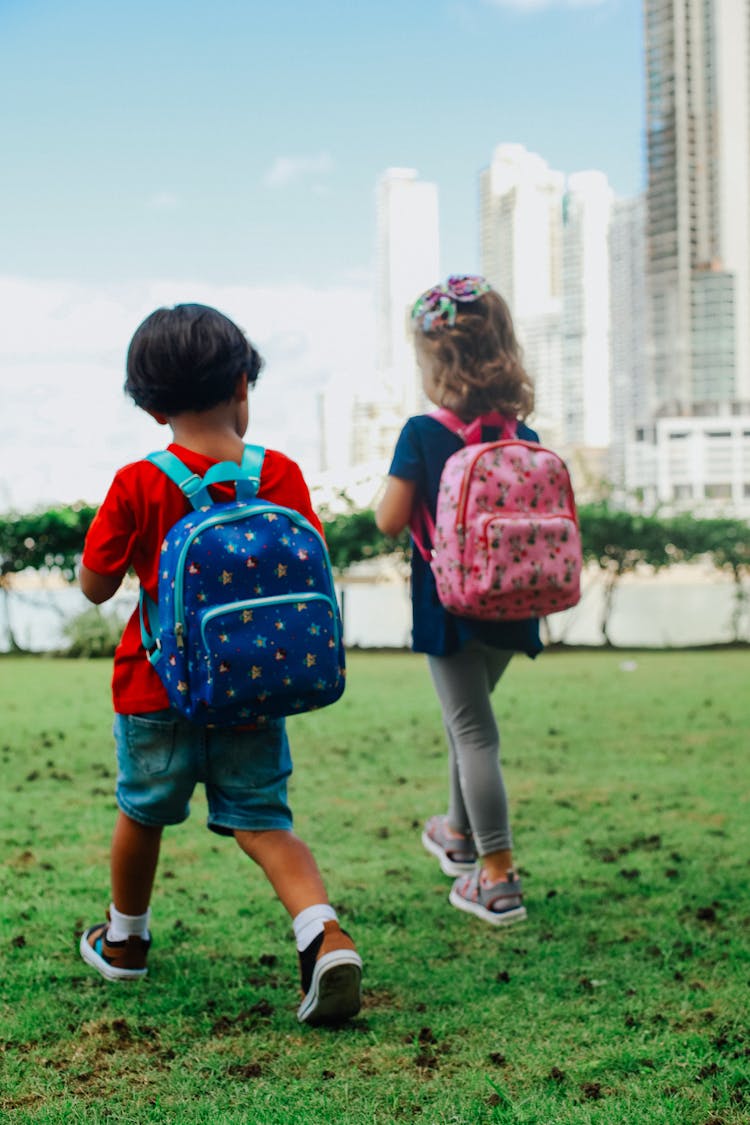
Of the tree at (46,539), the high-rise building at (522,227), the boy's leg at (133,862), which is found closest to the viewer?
the boy's leg at (133,862)

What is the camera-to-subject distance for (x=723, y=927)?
340 cm

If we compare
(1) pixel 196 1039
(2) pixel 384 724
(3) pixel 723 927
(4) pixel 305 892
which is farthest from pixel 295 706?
(2) pixel 384 724

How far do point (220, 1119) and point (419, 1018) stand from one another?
665 millimetres

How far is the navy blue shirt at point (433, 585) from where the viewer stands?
346 cm

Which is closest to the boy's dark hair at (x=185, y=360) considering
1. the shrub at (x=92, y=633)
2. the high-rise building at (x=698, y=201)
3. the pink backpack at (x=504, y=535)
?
the pink backpack at (x=504, y=535)

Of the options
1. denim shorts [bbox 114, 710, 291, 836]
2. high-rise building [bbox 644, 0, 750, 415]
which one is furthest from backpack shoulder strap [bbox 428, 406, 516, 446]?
high-rise building [bbox 644, 0, 750, 415]

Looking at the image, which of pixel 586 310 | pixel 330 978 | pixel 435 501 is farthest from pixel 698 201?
pixel 330 978

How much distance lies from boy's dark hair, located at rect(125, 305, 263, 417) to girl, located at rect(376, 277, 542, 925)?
0.82 m

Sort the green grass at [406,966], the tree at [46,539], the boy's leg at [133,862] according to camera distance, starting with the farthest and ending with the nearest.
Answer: the tree at [46,539], the boy's leg at [133,862], the green grass at [406,966]

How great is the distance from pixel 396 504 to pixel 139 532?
3.26 ft

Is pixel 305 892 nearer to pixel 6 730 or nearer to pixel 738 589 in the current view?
pixel 6 730

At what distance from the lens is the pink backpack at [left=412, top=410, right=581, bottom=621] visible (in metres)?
3.27

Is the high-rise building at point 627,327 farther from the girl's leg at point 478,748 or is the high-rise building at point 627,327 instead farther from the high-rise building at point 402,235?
the girl's leg at point 478,748

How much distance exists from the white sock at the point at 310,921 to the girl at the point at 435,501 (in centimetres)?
96
